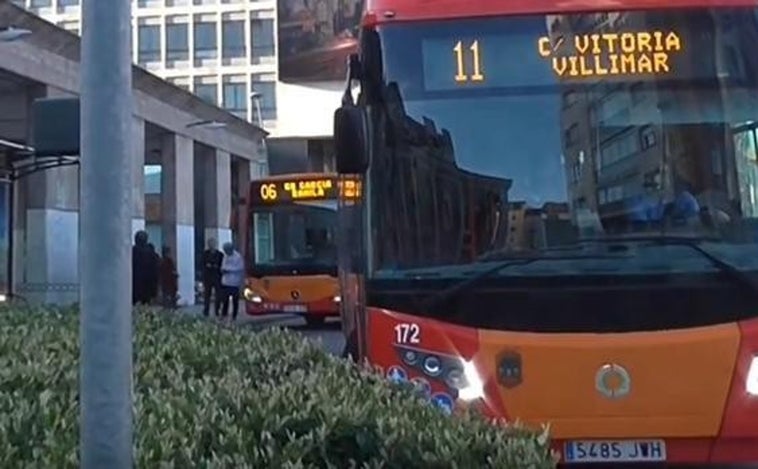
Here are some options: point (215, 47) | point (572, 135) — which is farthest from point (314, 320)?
point (215, 47)

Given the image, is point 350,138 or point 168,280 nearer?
point 350,138

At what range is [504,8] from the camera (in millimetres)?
6973

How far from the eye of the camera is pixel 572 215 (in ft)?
21.9

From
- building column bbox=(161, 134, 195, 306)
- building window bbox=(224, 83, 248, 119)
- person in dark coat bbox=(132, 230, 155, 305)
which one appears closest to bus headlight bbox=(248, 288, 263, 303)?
person in dark coat bbox=(132, 230, 155, 305)

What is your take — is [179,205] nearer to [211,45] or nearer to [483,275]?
[483,275]

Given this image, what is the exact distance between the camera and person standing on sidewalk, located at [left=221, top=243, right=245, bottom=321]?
26.3 metres

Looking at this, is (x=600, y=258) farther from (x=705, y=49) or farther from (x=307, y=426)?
(x=307, y=426)

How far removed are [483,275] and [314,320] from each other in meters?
19.0

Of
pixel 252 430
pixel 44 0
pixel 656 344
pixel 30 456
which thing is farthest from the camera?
pixel 44 0

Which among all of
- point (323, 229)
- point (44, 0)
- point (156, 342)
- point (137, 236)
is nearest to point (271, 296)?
point (323, 229)

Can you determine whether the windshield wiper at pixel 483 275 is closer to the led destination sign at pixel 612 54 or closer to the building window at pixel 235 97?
the led destination sign at pixel 612 54

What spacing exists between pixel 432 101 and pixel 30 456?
3.76 meters

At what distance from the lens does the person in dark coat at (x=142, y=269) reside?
1841cm

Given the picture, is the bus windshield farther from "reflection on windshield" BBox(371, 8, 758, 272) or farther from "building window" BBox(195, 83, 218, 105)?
"building window" BBox(195, 83, 218, 105)
